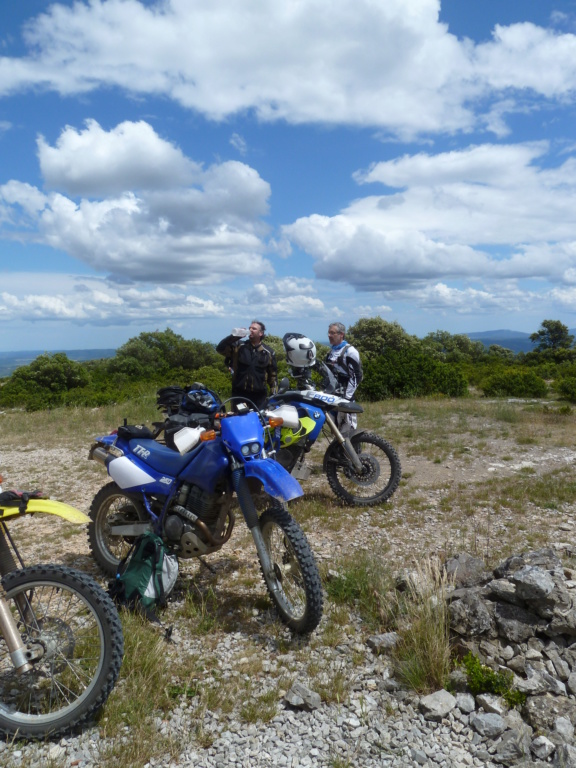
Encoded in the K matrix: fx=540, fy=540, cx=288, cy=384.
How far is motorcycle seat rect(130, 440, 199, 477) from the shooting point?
3943mm

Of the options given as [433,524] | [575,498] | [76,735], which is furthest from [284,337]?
[76,735]

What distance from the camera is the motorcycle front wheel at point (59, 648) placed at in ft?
8.57

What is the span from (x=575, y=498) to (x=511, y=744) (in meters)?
4.50

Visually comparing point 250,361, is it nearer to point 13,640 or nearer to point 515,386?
point 13,640

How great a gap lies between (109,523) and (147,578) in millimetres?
993

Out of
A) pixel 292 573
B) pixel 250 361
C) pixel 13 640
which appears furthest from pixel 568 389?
pixel 13 640

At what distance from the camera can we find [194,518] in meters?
3.76

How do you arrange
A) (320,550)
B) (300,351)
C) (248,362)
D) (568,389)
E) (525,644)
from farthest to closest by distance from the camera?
(568,389) < (248,362) < (300,351) < (320,550) < (525,644)

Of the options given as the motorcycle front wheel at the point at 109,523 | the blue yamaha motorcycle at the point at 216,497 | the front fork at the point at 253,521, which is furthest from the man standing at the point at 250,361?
the front fork at the point at 253,521

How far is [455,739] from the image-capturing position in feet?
8.64

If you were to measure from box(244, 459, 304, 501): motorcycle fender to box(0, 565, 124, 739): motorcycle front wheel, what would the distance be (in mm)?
1153

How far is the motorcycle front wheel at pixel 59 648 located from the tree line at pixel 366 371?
13.7 metres

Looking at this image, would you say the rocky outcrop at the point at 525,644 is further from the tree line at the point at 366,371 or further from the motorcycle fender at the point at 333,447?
the tree line at the point at 366,371

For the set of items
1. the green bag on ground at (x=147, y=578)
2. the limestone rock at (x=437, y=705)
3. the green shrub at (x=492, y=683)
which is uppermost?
the green bag on ground at (x=147, y=578)
